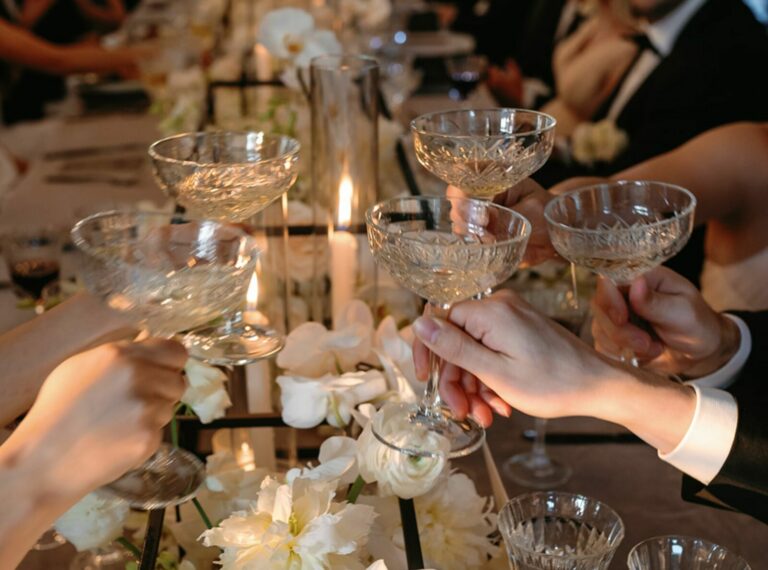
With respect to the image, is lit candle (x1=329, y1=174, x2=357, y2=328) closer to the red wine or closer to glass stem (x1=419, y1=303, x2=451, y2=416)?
glass stem (x1=419, y1=303, x2=451, y2=416)

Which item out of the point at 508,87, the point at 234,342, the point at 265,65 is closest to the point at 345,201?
the point at 234,342

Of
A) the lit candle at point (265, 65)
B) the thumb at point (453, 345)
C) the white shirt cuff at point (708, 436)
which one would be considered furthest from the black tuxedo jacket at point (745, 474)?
the lit candle at point (265, 65)

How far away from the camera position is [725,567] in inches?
30.8

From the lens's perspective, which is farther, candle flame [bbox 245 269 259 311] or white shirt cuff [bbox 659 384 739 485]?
candle flame [bbox 245 269 259 311]

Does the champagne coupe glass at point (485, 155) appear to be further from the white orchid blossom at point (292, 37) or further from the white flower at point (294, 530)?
the white orchid blossom at point (292, 37)

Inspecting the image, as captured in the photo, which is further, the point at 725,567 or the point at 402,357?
the point at 402,357

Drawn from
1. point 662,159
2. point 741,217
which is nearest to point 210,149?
point 662,159

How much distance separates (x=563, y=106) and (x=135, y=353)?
284 centimetres

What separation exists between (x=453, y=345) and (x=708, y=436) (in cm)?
30

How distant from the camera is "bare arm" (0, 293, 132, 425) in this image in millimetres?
934

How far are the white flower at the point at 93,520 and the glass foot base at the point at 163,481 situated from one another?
0.5 inches

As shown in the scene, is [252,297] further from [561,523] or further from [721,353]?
[721,353]

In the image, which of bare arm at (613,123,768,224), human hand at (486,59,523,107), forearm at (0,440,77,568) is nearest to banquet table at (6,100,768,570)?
forearm at (0,440,77,568)

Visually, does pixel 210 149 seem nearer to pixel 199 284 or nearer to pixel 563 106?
pixel 199 284
